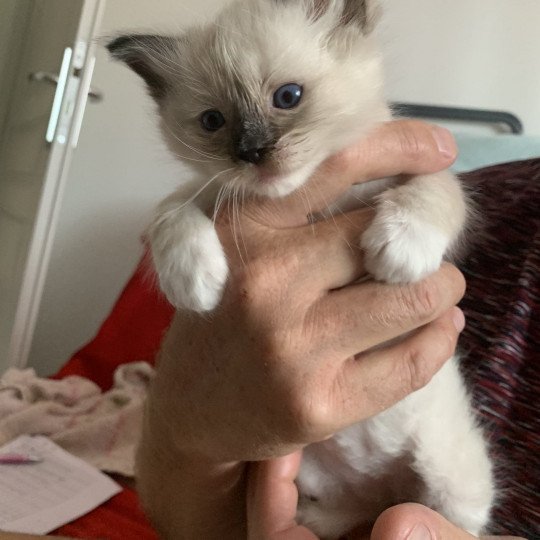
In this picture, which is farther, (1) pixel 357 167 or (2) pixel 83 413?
(2) pixel 83 413

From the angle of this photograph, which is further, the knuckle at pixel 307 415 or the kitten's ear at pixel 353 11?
the kitten's ear at pixel 353 11

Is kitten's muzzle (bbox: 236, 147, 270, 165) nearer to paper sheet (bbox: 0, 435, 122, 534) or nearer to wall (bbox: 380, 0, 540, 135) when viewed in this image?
paper sheet (bbox: 0, 435, 122, 534)

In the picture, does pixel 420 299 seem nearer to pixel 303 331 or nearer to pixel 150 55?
pixel 303 331

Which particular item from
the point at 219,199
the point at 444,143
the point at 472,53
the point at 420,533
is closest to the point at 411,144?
the point at 444,143

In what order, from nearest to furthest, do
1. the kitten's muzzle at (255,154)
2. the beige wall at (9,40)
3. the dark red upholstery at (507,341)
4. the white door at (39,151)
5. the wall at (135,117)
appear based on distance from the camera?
the kitten's muzzle at (255,154) < the dark red upholstery at (507,341) < the white door at (39,151) < the wall at (135,117) < the beige wall at (9,40)

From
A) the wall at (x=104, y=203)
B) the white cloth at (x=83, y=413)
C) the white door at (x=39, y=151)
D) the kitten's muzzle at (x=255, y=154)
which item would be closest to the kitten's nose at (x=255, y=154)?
the kitten's muzzle at (x=255, y=154)

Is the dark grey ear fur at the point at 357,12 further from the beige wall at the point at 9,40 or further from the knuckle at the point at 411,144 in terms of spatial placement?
the beige wall at the point at 9,40

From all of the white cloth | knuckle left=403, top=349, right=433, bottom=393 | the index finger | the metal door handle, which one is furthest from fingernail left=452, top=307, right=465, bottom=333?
the metal door handle
